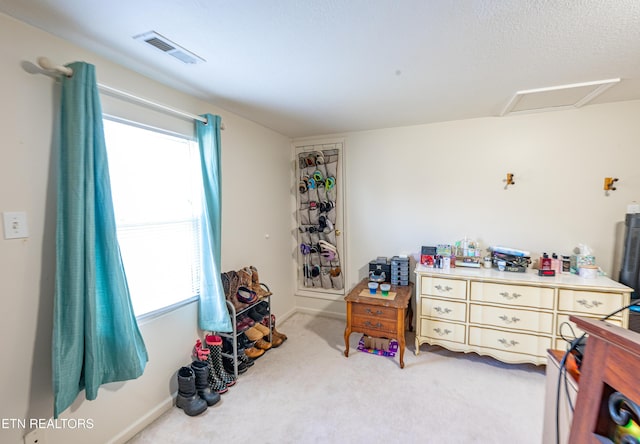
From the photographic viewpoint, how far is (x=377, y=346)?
9.12ft

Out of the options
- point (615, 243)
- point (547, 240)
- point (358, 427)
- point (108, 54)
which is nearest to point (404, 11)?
point (108, 54)

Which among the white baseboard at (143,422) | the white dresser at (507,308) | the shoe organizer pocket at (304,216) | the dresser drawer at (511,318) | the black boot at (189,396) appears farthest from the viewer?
the shoe organizer pocket at (304,216)

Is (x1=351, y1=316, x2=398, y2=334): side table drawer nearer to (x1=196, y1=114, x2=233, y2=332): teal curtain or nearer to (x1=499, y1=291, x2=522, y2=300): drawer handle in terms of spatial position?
(x1=499, y1=291, x2=522, y2=300): drawer handle

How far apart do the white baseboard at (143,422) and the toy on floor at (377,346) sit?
1.67 meters

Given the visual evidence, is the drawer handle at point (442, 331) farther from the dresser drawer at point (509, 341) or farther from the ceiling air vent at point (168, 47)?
the ceiling air vent at point (168, 47)

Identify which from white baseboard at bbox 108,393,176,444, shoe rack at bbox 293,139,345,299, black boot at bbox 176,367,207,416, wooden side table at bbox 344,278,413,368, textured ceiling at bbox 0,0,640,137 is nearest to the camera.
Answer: textured ceiling at bbox 0,0,640,137

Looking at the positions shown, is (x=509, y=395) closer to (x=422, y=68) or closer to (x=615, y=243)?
(x=615, y=243)

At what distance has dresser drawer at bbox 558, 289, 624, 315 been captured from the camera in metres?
2.11

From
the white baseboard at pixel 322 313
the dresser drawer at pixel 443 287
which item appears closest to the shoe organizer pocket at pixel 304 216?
the white baseboard at pixel 322 313

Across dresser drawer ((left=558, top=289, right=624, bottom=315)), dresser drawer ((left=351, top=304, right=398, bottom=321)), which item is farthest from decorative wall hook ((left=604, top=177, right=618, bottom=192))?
dresser drawer ((left=351, top=304, right=398, bottom=321))

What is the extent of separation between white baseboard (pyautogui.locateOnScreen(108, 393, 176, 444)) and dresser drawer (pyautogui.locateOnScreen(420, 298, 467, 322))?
7.20 ft

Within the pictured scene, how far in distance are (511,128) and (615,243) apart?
1.38m

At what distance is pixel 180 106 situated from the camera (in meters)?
2.11

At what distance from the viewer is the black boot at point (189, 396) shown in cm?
192
